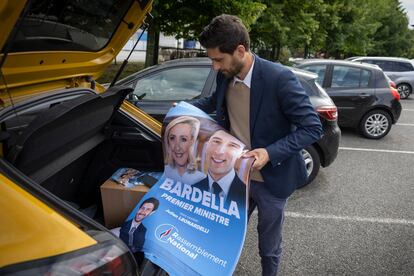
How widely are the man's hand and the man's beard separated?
0.44m

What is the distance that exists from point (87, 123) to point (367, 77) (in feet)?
23.1

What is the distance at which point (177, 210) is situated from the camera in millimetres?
2037

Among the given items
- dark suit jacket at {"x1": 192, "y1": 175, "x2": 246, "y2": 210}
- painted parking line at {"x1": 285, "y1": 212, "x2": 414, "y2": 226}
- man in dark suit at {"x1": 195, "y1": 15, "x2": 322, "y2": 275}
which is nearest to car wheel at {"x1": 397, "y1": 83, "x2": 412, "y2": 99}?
painted parking line at {"x1": 285, "y1": 212, "x2": 414, "y2": 226}

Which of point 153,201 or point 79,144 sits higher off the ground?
point 79,144

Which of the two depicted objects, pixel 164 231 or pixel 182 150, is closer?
pixel 164 231

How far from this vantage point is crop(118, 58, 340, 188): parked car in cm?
482

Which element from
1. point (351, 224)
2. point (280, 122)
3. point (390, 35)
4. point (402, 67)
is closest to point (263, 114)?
point (280, 122)

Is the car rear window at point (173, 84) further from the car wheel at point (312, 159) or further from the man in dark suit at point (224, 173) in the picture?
the man in dark suit at point (224, 173)

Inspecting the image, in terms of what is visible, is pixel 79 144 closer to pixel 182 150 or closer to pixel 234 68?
pixel 182 150

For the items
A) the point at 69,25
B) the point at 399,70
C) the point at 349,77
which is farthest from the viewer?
the point at 399,70

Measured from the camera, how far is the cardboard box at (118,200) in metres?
2.50

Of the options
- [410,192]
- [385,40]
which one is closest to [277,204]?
[410,192]

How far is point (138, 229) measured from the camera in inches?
78.2

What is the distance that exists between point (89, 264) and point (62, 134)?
0.84 metres
